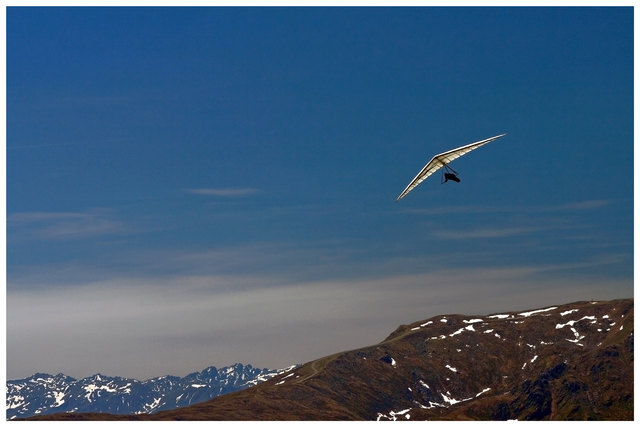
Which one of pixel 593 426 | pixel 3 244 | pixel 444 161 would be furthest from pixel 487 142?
pixel 593 426

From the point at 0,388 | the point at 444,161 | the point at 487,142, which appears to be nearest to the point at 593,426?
the point at 444,161

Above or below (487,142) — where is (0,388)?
below

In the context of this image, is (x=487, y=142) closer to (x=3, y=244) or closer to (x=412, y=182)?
(x=412, y=182)

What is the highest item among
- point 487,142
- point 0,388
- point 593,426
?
point 487,142

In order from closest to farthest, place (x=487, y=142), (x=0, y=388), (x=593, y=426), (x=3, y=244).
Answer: (x=487, y=142) < (x=3, y=244) < (x=0, y=388) < (x=593, y=426)

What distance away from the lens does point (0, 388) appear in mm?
181000

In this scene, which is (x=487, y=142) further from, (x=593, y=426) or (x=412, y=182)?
(x=593, y=426)

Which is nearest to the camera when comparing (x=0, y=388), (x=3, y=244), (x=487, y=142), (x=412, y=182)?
(x=487, y=142)

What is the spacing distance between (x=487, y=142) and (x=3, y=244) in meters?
92.7

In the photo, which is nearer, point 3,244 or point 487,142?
point 487,142

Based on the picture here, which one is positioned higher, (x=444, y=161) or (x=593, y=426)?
(x=444, y=161)

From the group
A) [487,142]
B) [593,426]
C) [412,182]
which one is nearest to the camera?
[487,142]

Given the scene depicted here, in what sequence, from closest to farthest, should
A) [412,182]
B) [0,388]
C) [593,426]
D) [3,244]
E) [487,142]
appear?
1. [487,142]
2. [412,182]
3. [3,244]
4. [0,388]
5. [593,426]

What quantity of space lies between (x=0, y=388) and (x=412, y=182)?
10016cm
